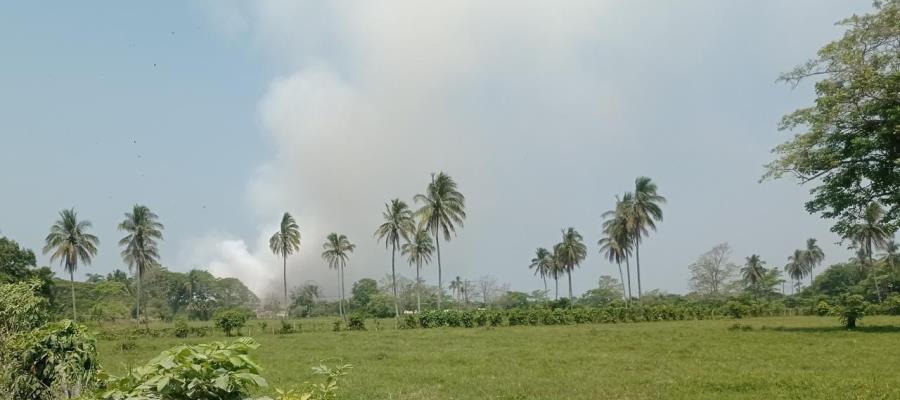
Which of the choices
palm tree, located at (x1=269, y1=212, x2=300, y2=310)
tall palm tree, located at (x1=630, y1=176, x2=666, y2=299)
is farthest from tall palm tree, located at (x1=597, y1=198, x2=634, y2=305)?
palm tree, located at (x1=269, y1=212, x2=300, y2=310)

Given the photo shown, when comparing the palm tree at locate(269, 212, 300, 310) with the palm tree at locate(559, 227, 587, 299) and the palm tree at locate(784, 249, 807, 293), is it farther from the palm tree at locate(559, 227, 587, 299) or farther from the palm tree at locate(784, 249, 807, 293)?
the palm tree at locate(784, 249, 807, 293)

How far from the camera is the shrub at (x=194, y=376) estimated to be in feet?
9.80

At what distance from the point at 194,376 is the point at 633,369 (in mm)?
16950

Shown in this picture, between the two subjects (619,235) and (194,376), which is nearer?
(194,376)

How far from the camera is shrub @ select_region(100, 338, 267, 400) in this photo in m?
2.99

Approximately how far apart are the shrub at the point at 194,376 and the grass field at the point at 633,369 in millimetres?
11531

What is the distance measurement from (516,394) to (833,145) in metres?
22.6

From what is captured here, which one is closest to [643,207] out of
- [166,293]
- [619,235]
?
[619,235]

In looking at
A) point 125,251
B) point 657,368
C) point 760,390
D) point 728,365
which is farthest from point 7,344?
point 125,251

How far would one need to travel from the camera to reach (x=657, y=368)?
18016 mm

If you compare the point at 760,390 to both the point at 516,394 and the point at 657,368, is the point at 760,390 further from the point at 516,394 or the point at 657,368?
the point at 516,394

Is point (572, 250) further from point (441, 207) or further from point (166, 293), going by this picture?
point (166, 293)

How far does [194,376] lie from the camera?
3.05 meters

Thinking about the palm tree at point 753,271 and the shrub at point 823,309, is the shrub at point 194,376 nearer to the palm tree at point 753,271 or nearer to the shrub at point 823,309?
the shrub at point 823,309
